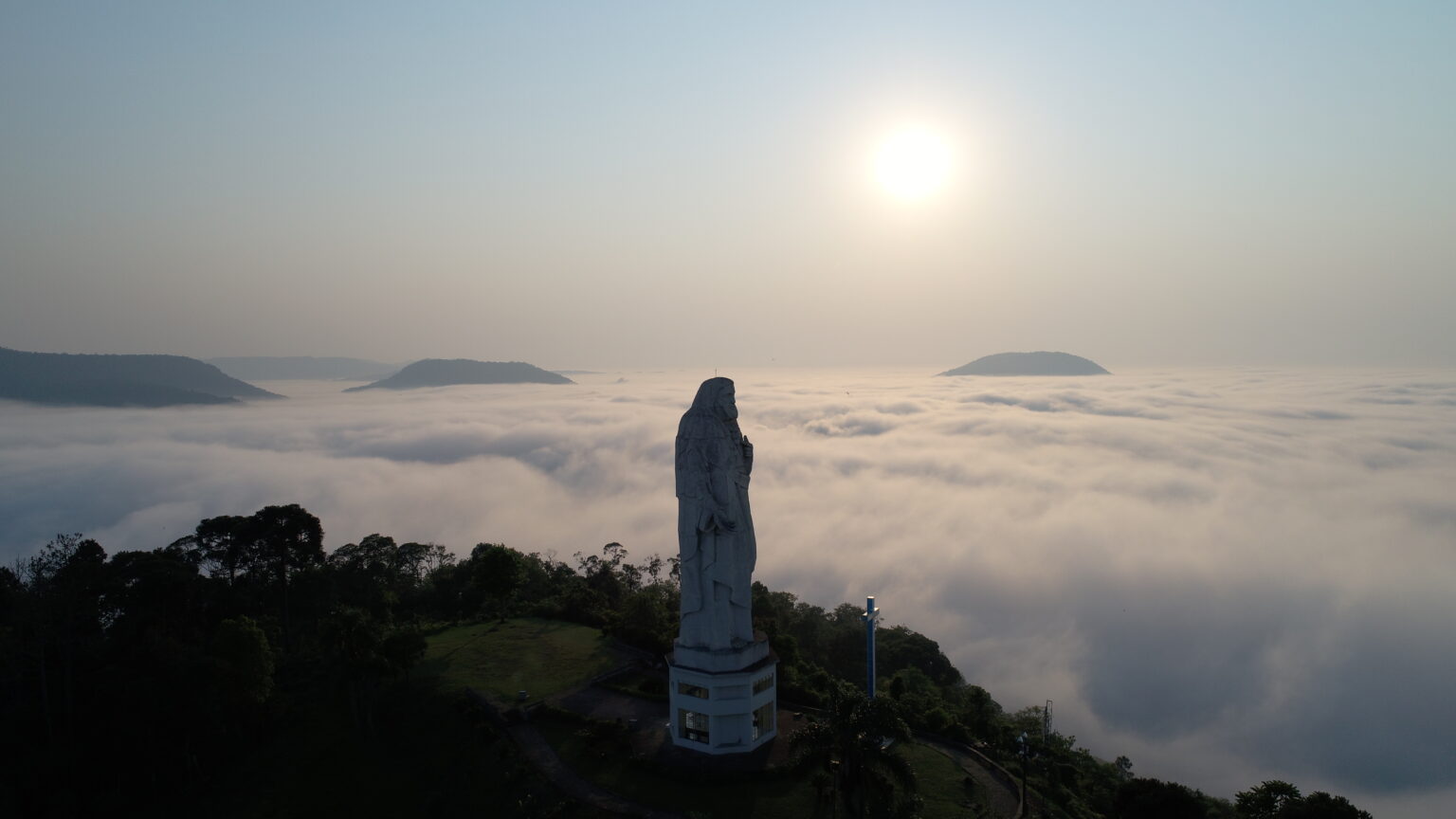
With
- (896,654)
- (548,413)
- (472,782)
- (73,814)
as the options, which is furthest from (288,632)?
(548,413)

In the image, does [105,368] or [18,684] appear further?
[105,368]

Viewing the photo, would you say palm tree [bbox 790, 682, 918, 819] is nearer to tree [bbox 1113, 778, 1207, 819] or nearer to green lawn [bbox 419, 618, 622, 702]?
tree [bbox 1113, 778, 1207, 819]

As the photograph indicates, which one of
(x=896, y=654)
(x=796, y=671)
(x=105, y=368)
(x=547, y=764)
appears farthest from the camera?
(x=105, y=368)

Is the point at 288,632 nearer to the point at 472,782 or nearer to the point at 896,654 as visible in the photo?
the point at 472,782

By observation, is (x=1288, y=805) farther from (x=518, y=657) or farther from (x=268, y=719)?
(x=268, y=719)

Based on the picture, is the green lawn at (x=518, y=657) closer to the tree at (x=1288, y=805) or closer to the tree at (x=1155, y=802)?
the tree at (x=1155, y=802)

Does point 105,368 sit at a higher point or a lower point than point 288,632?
higher

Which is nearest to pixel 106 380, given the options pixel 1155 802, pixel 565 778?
pixel 565 778
